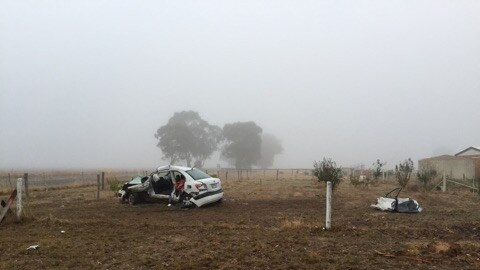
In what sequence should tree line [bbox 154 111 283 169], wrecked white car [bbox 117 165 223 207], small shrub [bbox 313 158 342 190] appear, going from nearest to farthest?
wrecked white car [bbox 117 165 223 207] → small shrub [bbox 313 158 342 190] → tree line [bbox 154 111 283 169]

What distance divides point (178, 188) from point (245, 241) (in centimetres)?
751

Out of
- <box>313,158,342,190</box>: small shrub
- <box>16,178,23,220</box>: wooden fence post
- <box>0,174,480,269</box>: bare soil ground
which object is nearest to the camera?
<box>0,174,480,269</box>: bare soil ground

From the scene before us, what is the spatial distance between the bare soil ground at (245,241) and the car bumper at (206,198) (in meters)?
1.14

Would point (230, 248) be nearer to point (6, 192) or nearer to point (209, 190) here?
point (209, 190)

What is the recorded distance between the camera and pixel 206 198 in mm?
14867

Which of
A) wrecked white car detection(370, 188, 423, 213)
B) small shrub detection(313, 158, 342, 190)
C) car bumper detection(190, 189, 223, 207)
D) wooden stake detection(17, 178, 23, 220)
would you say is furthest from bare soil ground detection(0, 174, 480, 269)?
small shrub detection(313, 158, 342, 190)

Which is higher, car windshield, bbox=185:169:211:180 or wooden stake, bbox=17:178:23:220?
car windshield, bbox=185:169:211:180

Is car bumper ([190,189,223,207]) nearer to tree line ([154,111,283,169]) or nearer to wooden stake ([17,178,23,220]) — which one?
wooden stake ([17,178,23,220])

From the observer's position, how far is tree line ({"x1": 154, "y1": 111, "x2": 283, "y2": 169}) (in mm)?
84250

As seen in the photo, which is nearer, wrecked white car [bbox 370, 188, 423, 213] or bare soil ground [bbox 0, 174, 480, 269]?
bare soil ground [bbox 0, 174, 480, 269]

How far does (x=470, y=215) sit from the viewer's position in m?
12.6

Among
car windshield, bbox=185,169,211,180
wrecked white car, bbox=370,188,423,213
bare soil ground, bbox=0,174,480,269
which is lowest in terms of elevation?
bare soil ground, bbox=0,174,480,269

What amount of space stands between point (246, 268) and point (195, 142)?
81.4 meters

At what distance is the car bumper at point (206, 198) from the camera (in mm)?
14617
